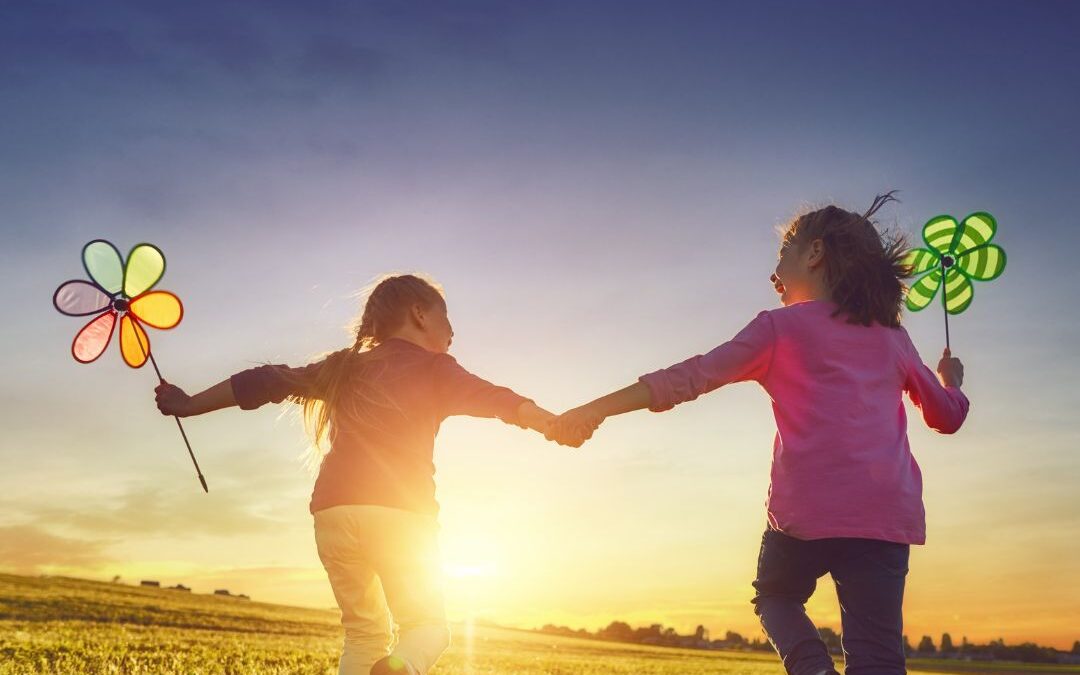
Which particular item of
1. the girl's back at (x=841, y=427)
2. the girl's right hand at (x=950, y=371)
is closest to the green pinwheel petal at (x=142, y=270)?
the girl's back at (x=841, y=427)

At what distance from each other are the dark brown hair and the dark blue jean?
105 centimetres

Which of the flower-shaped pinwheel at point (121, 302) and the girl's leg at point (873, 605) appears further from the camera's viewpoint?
the flower-shaped pinwheel at point (121, 302)

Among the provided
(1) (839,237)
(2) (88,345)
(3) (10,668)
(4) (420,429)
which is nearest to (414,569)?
(4) (420,429)

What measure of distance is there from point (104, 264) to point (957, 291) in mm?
6207

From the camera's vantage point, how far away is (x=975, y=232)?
20.2 feet

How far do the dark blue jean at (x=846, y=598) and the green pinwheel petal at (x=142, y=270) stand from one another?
4.50m

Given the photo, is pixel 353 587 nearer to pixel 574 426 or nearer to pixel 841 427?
pixel 574 426

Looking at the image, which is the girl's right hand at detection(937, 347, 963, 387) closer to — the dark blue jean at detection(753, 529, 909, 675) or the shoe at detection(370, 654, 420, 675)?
the dark blue jean at detection(753, 529, 909, 675)

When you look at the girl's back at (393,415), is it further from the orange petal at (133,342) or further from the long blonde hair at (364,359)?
the orange petal at (133,342)

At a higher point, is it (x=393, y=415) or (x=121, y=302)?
(x=121, y=302)

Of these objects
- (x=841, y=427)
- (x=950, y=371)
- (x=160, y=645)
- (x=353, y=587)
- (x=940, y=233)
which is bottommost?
(x=160, y=645)

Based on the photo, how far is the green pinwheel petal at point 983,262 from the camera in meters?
6.09

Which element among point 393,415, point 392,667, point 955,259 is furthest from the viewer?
point 955,259

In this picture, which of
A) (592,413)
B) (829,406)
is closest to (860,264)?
(829,406)
